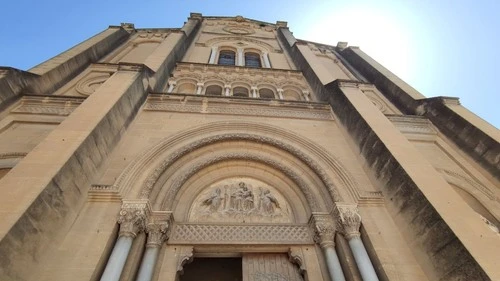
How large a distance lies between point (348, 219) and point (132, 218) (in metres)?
3.72

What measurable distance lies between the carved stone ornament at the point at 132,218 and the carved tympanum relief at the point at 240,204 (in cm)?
107

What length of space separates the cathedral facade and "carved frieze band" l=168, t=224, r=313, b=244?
0.07 feet

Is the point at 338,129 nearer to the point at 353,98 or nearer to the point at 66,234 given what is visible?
the point at 353,98

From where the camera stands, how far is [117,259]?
3797 millimetres

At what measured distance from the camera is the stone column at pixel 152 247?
13.0 feet

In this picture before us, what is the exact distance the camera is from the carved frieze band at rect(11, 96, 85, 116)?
629cm

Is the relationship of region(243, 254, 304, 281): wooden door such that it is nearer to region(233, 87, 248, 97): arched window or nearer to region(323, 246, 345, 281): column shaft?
region(323, 246, 345, 281): column shaft

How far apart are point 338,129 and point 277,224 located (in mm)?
3359

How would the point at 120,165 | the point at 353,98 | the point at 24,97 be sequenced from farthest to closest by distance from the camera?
the point at 353,98
the point at 24,97
the point at 120,165

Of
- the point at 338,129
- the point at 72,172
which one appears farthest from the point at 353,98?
the point at 72,172

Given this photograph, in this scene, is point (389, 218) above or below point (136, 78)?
below

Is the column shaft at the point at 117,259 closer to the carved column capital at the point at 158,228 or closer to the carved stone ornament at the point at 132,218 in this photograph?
the carved stone ornament at the point at 132,218

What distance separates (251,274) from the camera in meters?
4.59

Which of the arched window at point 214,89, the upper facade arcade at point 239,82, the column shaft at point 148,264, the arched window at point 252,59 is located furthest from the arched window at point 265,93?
the column shaft at point 148,264
